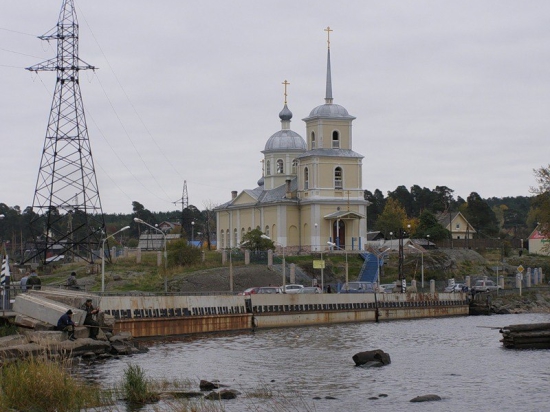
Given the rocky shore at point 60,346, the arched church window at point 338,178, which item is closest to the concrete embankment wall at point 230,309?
the rocky shore at point 60,346

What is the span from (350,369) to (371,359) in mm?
1999

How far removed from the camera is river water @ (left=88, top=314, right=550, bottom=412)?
35500mm

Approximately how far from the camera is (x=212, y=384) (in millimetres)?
37125

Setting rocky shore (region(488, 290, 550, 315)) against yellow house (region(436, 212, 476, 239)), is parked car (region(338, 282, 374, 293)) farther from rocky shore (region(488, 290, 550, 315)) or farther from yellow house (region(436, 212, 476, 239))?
yellow house (region(436, 212, 476, 239))

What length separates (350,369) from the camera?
4506 cm

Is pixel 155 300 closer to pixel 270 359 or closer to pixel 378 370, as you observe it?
pixel 270 359

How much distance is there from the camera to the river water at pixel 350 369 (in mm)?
35500

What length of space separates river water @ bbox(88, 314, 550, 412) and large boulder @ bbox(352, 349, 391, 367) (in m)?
0.42

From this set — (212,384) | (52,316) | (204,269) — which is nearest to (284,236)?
(204,269)

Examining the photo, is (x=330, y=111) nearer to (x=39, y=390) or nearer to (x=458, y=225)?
(x=458, y=225)

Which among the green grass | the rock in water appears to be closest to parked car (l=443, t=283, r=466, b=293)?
the rock in water

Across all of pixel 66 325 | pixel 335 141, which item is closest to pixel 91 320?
pixel 66 325

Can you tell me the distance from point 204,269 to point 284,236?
63.3 ft

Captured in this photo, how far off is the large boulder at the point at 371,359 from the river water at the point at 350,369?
42 centimetres
